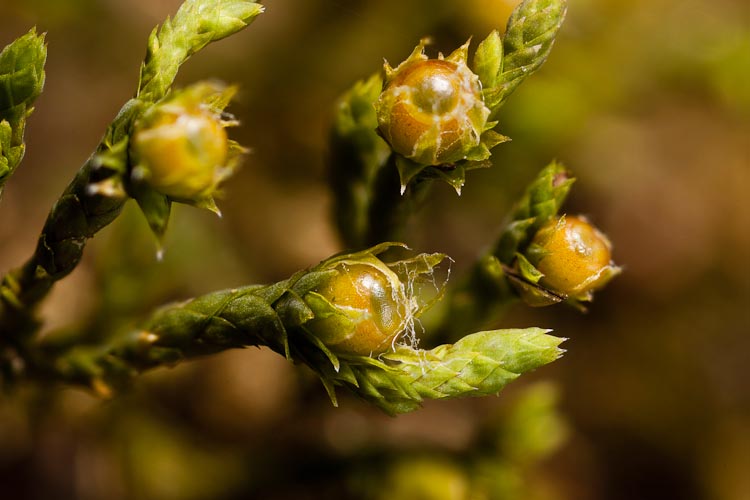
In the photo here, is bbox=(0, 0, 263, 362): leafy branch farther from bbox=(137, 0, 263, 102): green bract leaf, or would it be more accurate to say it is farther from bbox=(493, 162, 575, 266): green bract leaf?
bbox=(493, 162, 575, 266): green bract leaf

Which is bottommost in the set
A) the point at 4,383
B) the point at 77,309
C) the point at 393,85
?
the point at 77,309

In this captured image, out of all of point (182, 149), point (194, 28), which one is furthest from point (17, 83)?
point (182, 149)

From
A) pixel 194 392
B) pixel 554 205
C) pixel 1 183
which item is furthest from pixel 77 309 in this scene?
pixel 554 205

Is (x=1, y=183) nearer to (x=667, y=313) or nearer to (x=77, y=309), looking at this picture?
(x=77, y=309)

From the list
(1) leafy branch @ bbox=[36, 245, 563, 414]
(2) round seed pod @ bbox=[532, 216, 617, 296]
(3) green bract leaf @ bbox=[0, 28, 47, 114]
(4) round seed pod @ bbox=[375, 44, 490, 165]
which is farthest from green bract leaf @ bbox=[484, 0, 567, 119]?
(3) green bract leaf @ bbox=[0, 28, 47, 114]

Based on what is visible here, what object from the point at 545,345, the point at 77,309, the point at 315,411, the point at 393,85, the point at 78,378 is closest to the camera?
the point at 393,85
